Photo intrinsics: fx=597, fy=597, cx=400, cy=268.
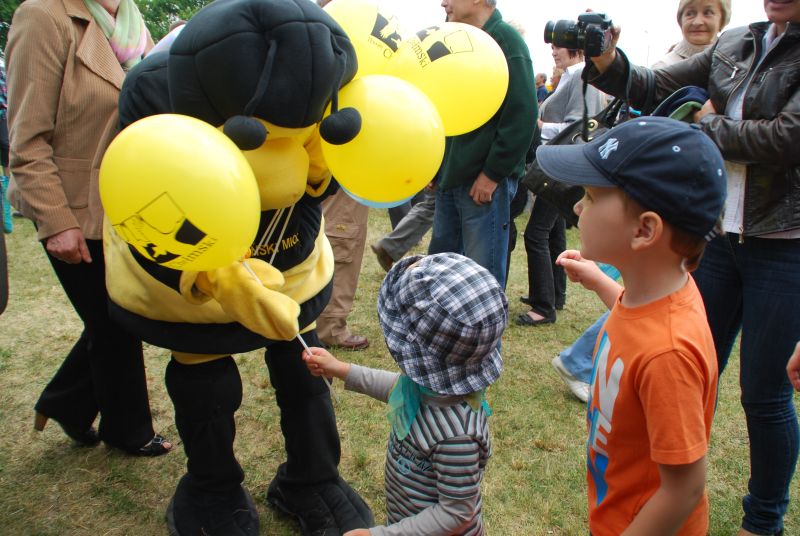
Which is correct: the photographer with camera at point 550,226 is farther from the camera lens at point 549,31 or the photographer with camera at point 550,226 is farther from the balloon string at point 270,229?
the balloon string at point 270,229

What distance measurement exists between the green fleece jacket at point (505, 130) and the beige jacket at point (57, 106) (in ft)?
5.14

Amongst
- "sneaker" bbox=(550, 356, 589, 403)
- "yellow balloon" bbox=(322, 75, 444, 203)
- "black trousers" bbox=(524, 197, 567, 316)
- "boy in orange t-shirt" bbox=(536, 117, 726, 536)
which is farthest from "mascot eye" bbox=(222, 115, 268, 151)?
"black trousers" bbox=(524, 197, 567, 316)

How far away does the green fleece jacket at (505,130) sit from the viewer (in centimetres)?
273

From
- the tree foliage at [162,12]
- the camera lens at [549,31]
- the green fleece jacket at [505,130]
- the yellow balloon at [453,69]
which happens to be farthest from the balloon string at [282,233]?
the tree foliage at [162,12]

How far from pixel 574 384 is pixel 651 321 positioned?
1.99m

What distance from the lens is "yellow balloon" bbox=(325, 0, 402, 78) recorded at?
1536 millimetres

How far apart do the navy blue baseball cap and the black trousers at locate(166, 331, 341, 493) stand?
3.84 feet

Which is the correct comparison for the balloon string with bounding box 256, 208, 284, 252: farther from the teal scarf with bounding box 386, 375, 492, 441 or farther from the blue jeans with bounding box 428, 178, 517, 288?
the blue jeans with bounding box 428, 178, 517, 288

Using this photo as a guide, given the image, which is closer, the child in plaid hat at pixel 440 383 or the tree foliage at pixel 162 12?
the child in plaid hat at pixel 440 383

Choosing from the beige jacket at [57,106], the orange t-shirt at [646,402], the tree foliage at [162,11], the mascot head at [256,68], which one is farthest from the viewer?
the tree foliage at [162,11]

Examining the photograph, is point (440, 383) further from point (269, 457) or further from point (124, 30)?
point (124, 30)

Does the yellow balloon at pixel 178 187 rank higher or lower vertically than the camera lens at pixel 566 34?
lower

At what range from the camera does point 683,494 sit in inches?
43.6

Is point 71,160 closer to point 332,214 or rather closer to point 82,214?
point 82,214
